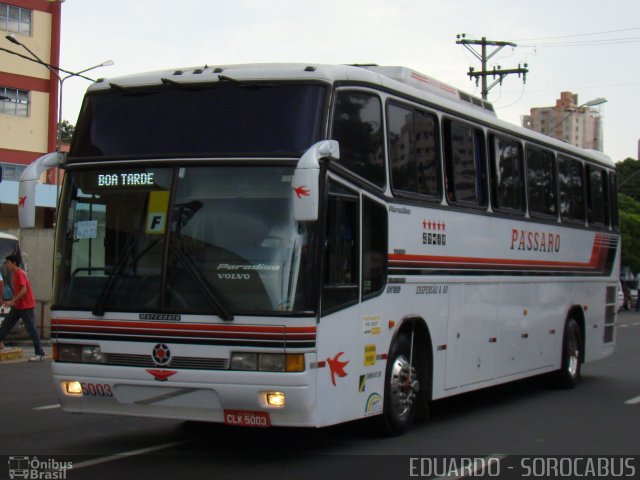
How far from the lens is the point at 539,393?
15.1 m

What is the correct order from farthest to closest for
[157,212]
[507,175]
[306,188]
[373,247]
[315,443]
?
1. [507,175]
2. [315,443]
3. [373,247]
4. [157,212]
5. [306,188]

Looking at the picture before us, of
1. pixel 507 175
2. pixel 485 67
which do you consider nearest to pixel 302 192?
pixel 507 175

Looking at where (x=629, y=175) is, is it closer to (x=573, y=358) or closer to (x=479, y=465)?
(x=573, y=358)

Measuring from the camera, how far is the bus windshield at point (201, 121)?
8703 millimetres

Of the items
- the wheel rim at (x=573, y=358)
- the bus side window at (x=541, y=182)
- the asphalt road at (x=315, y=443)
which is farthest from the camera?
the wheel rim at (x=573, y=358)

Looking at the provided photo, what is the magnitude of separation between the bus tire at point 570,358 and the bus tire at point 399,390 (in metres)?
5.48

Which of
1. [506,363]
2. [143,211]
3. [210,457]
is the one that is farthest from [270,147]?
[506,363]

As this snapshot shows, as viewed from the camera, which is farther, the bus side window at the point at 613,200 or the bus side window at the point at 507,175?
the bus side window at the point at 613,200

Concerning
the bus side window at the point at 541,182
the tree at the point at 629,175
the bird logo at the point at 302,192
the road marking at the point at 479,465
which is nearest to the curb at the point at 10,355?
the bus side window at the point at 541,182

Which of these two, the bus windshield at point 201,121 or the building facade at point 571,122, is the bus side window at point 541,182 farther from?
the building facade at point 571,122

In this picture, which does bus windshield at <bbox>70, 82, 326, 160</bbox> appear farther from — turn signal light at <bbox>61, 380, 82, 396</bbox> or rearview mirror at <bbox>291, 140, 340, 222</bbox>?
turn signal light at <bbox>61, 380, 82, 396</bbox>

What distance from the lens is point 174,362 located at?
8523mm

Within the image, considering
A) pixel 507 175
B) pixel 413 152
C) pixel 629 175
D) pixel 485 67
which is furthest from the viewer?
pixel 629 175

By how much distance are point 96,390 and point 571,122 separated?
4020 inches
